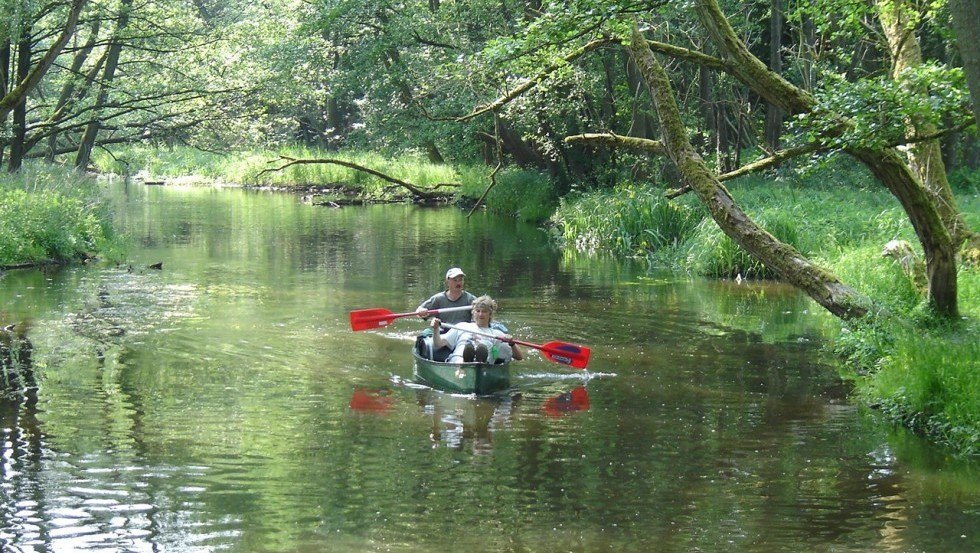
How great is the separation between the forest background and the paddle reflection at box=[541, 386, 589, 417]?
2418mm

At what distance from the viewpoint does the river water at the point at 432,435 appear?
7.12 metres

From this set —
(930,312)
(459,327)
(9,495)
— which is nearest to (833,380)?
(930,312)

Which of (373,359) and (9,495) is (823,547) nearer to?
(9,495)

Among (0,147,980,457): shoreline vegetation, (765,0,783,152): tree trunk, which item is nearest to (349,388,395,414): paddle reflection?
(0,147,980,457): shoreline vegetation

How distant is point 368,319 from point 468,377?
7.88ft

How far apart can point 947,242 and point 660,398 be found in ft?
10.5

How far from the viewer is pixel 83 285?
57.8 feet

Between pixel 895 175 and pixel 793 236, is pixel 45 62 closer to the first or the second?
pixel 793 236

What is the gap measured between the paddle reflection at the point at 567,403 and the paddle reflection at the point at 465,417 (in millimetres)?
363

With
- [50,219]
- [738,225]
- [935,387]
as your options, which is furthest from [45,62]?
[935,387]

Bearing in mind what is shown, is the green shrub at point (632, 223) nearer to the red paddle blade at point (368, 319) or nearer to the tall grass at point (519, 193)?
the tall grass at point (519, 193)

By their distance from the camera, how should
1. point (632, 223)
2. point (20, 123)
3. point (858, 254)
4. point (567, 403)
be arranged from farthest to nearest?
point (632, 223) < point (20, 123) < point (858, 254) < point (567, 403)

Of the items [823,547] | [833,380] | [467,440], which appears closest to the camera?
[823,547]

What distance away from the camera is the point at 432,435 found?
960 centimetres
